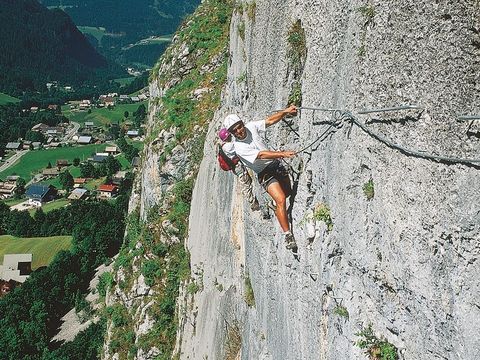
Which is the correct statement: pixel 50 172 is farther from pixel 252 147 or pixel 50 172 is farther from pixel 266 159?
pixel 266 159

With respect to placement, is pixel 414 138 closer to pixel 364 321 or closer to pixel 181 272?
pixel 364 321

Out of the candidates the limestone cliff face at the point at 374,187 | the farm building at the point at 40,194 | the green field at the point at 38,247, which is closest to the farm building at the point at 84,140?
the farm building at the point at 40,194

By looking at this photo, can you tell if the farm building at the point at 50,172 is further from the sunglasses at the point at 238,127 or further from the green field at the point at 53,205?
the sunglasses at the point at 238,127

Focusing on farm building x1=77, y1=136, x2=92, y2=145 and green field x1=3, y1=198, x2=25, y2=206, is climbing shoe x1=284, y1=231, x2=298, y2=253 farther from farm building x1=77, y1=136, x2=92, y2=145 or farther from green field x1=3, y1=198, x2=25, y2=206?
farm building x1=77, y1=136, x2=92, y2=145

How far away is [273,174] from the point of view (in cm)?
998

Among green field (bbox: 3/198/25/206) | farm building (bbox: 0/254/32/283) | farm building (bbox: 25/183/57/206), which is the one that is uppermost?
farm building (bbox: 25/183/57/206)

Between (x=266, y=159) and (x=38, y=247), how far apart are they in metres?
84.3

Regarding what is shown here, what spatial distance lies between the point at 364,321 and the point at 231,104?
35.1 feet

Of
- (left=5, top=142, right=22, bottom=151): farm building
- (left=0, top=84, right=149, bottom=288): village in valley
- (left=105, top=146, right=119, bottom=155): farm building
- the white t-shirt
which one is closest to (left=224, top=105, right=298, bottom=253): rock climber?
the white t-shirt

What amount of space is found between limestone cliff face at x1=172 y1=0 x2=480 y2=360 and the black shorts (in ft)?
1.71

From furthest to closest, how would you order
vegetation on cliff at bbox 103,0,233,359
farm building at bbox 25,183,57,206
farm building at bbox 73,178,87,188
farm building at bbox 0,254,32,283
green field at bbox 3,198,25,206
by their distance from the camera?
farm building at bbox 73,178,87,188, green field at bbox 3,198,25,206, farm building at bbox 25,183,57,206, farm building at bbox 0,254,32,283, vegetation on cliff at bbox 103,0,233,359

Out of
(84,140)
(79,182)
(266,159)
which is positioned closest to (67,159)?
(84,140)

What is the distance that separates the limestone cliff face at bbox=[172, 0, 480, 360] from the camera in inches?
202

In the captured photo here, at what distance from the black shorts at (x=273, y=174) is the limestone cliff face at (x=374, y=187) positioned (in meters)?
0.52
